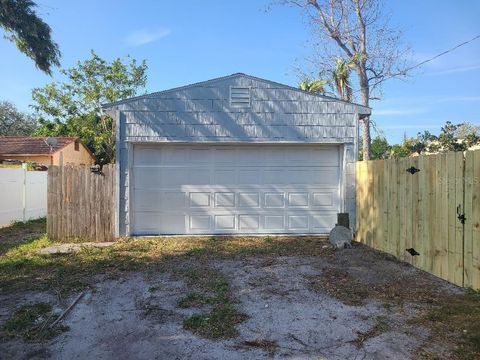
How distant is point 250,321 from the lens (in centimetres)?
438

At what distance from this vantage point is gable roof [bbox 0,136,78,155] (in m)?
21.1

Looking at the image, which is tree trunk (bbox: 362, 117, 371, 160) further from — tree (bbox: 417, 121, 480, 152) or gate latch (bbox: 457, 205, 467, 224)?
gate latch (bbox: 457, 205, 467, 224)

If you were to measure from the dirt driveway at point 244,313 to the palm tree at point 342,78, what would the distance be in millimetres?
13354

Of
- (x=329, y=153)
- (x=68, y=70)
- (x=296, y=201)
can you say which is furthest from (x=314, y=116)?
(x=68, y=70)

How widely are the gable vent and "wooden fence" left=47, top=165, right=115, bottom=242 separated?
3.24m

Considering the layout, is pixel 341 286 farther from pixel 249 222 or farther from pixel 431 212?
pixel 249 222

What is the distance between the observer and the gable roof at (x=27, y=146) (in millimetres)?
21062

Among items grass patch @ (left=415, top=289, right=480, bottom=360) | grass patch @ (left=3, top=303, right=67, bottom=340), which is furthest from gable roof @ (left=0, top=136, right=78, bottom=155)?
grass patch @ (left=415, top=289, right=480, bottom=360)

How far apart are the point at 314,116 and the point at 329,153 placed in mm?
970

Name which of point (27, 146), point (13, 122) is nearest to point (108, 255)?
point (27, 146)

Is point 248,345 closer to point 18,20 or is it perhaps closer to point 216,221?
point 216,221

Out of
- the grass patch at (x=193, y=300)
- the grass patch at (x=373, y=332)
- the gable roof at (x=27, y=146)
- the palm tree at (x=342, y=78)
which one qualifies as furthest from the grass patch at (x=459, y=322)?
the gable roof at (x=27, y=146)

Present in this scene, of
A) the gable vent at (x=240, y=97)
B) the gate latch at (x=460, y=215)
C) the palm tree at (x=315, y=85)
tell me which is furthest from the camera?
the palm tree at (x=315, y=85)

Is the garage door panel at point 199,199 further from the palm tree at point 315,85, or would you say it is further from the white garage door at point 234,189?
the palm tree at point 315,85
